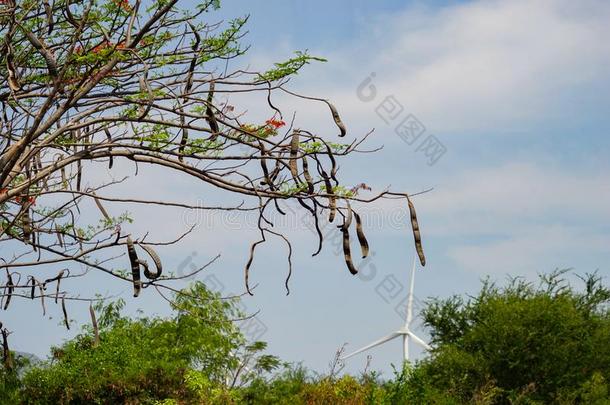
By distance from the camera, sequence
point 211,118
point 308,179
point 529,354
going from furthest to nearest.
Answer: point 529,354, point 211,118, point 308,179

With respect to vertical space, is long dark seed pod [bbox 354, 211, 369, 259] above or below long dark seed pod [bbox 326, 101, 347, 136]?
below

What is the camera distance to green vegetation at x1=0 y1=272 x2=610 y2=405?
14078 millimetres

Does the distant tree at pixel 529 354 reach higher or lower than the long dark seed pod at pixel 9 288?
higher

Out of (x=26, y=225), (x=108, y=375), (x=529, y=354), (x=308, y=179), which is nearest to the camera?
(x=308, y=179)

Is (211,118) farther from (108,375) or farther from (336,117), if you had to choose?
(108,375)

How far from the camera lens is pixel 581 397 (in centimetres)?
1973

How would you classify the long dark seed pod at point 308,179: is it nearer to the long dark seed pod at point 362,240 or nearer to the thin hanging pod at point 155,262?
the long dark seed pod at point 362,240

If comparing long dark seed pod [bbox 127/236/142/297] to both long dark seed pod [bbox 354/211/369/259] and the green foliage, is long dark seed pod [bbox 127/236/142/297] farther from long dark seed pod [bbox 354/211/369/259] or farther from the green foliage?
the green foliage

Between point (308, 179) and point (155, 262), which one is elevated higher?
point (308, 179)

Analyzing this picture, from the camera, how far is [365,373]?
14531mm

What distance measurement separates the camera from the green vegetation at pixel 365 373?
14.1m

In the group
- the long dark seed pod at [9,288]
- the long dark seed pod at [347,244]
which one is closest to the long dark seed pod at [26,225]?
the long dark seed pod at [9,288]

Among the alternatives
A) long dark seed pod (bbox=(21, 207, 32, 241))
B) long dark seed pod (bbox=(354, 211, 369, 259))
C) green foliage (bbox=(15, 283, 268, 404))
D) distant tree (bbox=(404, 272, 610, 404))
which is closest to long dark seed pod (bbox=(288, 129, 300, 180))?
long dark seed pod (bbox=(354, 211, 369, 259))

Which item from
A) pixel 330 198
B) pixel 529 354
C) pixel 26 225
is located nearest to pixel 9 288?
pixel 26 225
